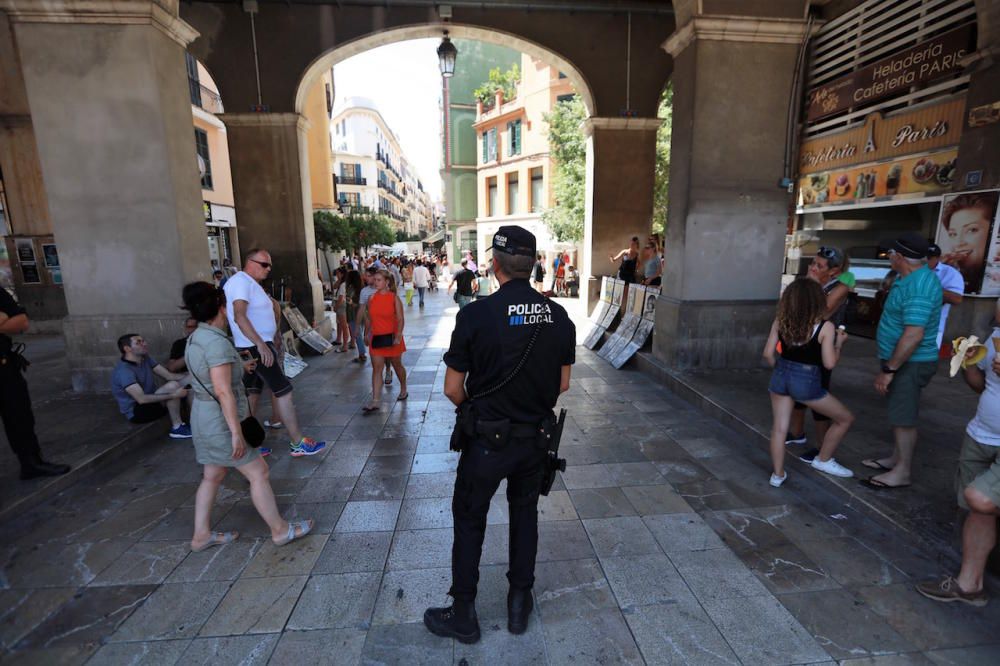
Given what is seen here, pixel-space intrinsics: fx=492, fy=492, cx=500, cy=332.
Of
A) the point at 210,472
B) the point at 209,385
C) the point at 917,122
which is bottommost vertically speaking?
the point at 210,472

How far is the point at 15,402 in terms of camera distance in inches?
148

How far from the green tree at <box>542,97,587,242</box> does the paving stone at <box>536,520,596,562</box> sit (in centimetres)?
1578

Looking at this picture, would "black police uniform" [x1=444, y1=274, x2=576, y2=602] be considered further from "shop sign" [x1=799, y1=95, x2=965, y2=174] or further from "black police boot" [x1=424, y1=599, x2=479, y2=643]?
"shop sign" [x1=799, y1=95, x2=965, y2=174]

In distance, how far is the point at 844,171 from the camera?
397 inches

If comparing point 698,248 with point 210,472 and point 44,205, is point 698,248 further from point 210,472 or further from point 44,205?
point 44,205

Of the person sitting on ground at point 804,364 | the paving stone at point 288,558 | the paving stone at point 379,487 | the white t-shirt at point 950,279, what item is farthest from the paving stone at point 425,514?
the white t-shirt at point 950,279

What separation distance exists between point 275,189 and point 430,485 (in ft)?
24.6

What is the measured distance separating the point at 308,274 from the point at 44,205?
659 cm

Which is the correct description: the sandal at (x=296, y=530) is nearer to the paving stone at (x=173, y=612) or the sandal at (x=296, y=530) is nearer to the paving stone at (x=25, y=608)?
the paving stone at (x=173, y=612)

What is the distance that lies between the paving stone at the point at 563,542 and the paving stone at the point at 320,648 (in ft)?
3.78

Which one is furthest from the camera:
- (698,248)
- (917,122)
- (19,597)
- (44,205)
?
(44,205)

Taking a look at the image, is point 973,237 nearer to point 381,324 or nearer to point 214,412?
point 381,324

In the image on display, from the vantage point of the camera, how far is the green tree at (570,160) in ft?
58.6

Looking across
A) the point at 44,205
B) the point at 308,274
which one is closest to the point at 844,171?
the point at 308,274
